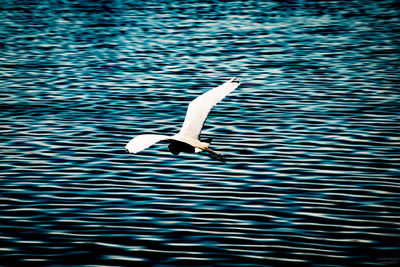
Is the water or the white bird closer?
the water

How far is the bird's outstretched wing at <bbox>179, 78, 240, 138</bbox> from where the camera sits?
1416 cm

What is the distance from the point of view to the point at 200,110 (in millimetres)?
14398

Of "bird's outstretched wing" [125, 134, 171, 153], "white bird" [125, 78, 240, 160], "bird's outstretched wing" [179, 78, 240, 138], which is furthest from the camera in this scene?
Answer: "bird's outstretched wing" [179, 78, 240, 138]

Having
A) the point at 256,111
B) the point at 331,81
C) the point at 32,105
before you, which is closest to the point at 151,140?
the point at 256,111

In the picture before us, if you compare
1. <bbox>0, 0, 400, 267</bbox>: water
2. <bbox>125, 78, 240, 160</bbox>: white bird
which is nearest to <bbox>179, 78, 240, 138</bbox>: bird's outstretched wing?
<bbox>125, 78, 240, 160</bbox>: white bird

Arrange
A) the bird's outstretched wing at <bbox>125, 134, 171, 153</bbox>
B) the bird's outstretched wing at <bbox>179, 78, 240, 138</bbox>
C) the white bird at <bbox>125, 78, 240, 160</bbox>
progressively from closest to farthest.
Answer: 1. the bird's outstretched wing at <bbox>125, 134, 171, 153</bbox>
2. the white bird at <bbox>125, 78, 240, 160</bbox>
3. the bird's outstretched wing at <bbox>179, 78, 240, 138</bbox>

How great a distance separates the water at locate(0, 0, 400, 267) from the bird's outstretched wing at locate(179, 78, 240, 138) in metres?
1.24

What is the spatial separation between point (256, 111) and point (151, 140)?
9177 millimetres

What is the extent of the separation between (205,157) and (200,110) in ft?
9.71

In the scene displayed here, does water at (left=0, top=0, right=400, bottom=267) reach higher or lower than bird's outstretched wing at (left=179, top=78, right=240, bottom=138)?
lower

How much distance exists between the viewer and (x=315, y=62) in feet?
99.6

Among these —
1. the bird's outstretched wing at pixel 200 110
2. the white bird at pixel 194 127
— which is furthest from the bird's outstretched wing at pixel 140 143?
the bird's outstretched wing at pixel 200 110

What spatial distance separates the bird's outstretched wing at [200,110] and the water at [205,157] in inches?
48.8

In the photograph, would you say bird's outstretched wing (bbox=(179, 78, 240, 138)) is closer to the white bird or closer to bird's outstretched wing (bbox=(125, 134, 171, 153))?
the white bird
